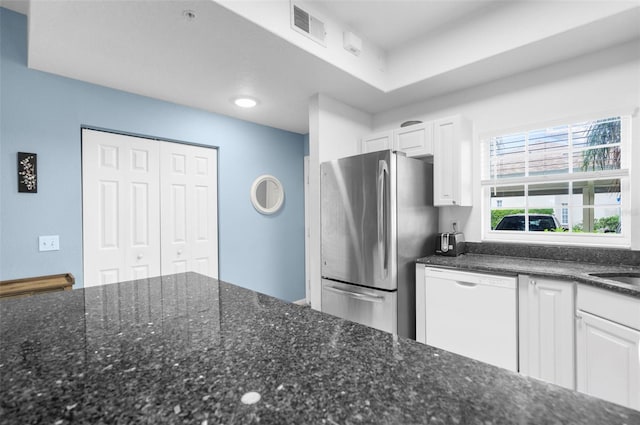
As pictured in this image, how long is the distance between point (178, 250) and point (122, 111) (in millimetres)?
1431

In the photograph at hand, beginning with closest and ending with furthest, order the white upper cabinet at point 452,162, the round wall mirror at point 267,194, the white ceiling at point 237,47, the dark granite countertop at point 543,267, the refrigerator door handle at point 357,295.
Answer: the dark granite countertop at point 543,267 → the white ceiling at point 237,47 → the refrigerator door handle at point 357,295 → the white upper cabinet at point 452,162 → the round wall mirror at point 267,194

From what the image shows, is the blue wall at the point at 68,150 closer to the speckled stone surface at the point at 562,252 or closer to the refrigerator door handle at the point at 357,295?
the refrigerator door handle at the point at 357,295

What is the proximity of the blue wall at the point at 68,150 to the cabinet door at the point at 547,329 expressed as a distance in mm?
2819

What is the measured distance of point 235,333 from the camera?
2.68 ft

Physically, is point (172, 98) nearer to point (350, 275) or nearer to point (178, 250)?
point (178, 250)

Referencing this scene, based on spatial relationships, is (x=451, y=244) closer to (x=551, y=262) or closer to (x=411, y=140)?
(x=551, y=262)

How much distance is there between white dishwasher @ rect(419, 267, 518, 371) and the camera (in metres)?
2.06

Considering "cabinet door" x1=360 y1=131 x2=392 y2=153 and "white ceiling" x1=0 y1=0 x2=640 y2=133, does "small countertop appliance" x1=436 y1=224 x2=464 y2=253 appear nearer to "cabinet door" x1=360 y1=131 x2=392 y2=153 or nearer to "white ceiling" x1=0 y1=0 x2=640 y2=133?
"cabinet door" x1=360 y1=131 x2=392 y2=153

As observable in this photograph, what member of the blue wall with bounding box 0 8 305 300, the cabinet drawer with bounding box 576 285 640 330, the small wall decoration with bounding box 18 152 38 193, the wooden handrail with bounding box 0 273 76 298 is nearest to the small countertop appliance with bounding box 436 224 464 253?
the cabinet drawer with bounding box 576 285 640 330

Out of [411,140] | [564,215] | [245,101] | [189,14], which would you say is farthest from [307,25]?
[564,215]

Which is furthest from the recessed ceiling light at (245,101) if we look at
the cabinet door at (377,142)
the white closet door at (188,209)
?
the cabinet door at (377,142)

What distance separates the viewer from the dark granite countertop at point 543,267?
1.65 meters

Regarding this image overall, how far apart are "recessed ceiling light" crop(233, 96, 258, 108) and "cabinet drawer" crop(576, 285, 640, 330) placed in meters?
3.00

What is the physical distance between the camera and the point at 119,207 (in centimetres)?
283
